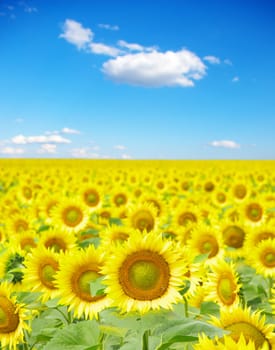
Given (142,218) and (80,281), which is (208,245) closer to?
(142,218)

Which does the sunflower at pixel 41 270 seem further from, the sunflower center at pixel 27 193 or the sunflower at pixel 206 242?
the sunflower center at pixel 27 193

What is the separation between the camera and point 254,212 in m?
7.36

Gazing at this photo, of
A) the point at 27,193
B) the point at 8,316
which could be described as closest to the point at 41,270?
the point at 8,316

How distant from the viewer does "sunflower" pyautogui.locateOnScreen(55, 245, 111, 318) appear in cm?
260

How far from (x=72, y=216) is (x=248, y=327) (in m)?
3.95

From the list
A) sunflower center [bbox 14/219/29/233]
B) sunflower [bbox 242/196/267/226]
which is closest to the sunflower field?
sunflower center [bbox 14/219/29/233]

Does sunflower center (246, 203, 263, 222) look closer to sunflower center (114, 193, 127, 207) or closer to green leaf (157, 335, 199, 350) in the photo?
sunflower center (114, 193, 127, 207)

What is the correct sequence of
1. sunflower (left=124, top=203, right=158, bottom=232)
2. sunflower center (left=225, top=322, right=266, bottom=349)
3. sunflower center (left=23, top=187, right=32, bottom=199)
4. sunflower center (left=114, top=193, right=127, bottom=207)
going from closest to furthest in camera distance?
1. sunflower center (left=225, top=322, right=266, bottom=349)
2. sunflower (left=124, top=203, right=158, bottom=232)
3. sunflower center (left=114, top=193, right=127, bottom=207)
4. sunflower center (left=23, top=187, right=32, bottom=199)

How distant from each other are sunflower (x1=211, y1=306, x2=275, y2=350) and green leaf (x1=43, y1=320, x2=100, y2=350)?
0.56 m

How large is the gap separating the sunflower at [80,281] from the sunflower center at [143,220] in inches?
112

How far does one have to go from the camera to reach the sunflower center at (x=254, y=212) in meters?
7.32

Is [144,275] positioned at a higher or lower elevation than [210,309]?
higher

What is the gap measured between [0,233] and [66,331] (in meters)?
4.16

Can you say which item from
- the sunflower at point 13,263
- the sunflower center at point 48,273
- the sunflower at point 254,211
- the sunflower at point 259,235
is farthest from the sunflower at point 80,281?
the sunflower at point 254,211
